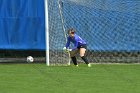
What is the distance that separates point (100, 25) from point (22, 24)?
3.49m

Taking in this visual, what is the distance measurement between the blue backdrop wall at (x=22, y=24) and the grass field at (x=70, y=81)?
12.1ft

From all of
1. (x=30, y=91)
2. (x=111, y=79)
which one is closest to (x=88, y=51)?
(x=111, y=79)

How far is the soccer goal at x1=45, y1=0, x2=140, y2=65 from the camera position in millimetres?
18188

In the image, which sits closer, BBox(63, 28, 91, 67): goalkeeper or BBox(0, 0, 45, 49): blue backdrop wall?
BBox(63, 28, 91, 67): goalkeeper

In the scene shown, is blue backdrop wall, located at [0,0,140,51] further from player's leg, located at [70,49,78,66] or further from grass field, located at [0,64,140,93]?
grass field, located at [0,64,140,93]

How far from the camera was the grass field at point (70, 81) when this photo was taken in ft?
35.6

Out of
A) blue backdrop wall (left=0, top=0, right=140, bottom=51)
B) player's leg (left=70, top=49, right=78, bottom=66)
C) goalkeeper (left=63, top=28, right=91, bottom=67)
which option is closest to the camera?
goalkeeper (left=63, top=28, right=91, bottom=67)

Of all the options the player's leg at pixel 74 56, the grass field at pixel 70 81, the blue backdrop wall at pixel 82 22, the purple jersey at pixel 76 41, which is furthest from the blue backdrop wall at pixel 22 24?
the grass field at pixel 70 81

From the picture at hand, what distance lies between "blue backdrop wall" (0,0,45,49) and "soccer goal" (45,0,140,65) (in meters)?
1.47

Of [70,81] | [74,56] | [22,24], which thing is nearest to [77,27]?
[74,56]

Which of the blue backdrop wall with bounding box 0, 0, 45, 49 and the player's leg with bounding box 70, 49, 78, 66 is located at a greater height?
the blue backdrop wall with bounding box 0, 0, 45, 49

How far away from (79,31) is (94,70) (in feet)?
12.6

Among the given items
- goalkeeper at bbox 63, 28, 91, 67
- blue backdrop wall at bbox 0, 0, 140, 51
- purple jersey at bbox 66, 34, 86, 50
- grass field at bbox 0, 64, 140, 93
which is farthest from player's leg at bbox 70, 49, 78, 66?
grass field at bbox 0, 64, 140, 93

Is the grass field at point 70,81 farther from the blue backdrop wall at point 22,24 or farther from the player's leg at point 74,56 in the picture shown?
the blue backdrop wall at point 22,24
